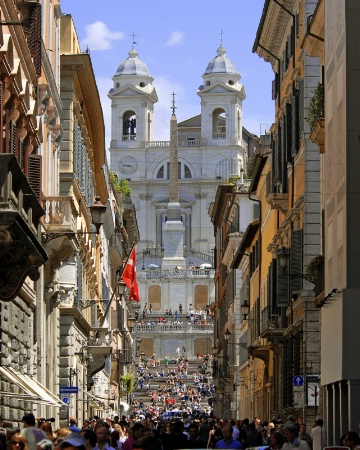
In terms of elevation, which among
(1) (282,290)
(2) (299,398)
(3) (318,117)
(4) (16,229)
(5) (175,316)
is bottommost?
(2) (299,398)

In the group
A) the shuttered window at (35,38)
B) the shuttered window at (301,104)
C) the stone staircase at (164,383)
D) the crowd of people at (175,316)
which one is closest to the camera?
the shuttered window at (35,38)

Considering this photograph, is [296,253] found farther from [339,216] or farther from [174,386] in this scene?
[174,386]

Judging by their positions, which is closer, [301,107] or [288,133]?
[301,107]

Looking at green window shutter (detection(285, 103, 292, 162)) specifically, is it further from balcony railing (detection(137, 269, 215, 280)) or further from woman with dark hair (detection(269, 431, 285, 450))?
balcony railing (detection(137, 269, 215, 280))

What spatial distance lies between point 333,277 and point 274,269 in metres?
14.2

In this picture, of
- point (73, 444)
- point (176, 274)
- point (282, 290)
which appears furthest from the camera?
point (176, 274)

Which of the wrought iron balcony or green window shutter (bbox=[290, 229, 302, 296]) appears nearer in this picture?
the wrought iron balcony

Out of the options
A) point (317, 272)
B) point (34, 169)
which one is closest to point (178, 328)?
point (317, 272)

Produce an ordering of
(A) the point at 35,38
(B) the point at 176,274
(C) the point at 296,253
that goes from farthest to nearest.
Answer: (B) the point at 176,274
(C) the point at 296,253
(A) the point at 35,38

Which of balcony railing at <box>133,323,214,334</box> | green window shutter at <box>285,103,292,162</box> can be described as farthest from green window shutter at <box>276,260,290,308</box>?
balcony railing at <box>133,323,214,334</box>

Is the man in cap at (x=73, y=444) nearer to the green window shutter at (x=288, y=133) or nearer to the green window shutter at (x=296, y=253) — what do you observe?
the green window shutter at (x=296, y=253)

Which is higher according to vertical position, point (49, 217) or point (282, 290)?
point (49, 217)

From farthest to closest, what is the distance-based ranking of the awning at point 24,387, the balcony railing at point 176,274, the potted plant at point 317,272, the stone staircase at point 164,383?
the balcony railing at point 176,274, the stone staircase at point 164,383, the potted plant at point 317,272, the awning at point 24,387

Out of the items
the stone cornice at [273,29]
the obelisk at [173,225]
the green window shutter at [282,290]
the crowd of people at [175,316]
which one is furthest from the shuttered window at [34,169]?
the obelisk at [173,225]
